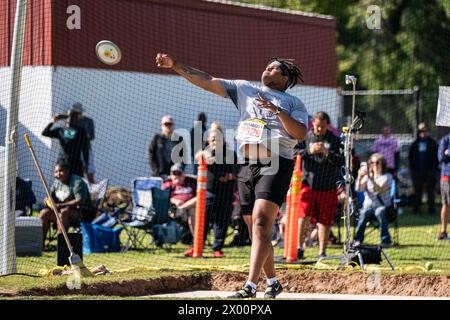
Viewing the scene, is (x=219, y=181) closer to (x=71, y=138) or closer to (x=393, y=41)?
(x=71, y=138)

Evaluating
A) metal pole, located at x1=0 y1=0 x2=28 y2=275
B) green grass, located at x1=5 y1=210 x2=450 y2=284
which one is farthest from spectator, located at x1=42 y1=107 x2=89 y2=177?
metal pole, located at x1=0 y1=0 x2=28 y2=275

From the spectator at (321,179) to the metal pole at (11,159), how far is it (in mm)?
4008

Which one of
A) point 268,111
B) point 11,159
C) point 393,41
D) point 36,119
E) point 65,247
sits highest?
point 393,41

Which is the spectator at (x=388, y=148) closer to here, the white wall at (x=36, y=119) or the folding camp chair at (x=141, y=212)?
the folding camp chair at (x=141, y=212)

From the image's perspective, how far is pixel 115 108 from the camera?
18.3 meters

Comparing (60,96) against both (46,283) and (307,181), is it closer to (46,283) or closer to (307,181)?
(307,181)

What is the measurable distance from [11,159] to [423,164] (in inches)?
472

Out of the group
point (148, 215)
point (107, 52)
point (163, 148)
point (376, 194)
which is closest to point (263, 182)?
point (107, 52)

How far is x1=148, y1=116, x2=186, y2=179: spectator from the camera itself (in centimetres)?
1603

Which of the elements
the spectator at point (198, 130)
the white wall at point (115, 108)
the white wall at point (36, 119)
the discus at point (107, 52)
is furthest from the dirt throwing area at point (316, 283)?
the white wall at point (115, 108)

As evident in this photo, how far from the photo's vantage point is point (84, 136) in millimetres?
15531

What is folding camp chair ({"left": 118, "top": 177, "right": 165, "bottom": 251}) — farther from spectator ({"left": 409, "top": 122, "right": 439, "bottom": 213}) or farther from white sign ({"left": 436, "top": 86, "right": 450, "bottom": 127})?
spectator ({"left": 409, "top": 122, "right": 439, "bottom": 213})

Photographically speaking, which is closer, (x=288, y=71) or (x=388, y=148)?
(x=288, y=71)
